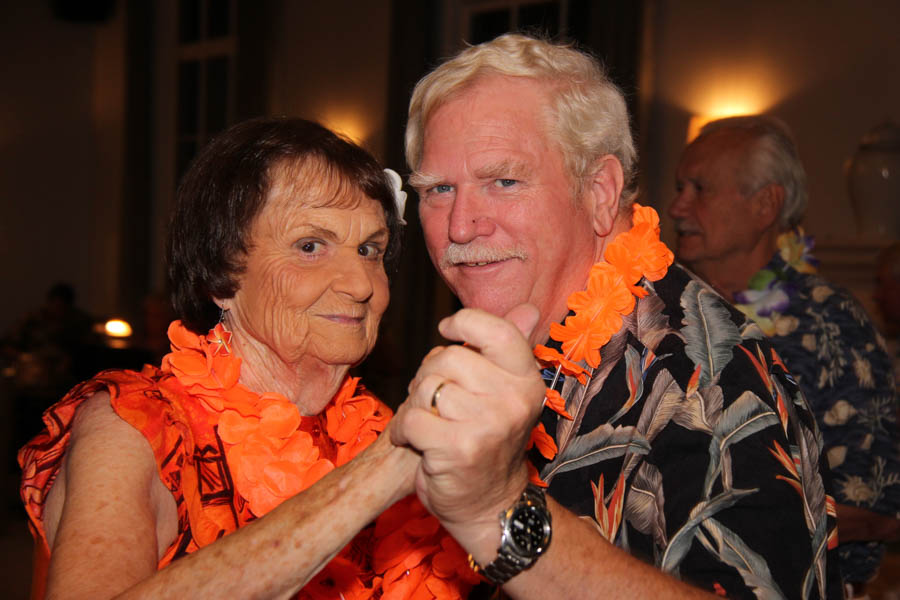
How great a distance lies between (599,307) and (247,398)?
737 millimetres

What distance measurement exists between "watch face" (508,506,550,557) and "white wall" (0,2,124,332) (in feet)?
36.8

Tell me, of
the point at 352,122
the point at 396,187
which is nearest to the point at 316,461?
the point at 396,187

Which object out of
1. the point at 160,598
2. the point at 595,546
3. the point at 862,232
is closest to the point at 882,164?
the point at 862,232

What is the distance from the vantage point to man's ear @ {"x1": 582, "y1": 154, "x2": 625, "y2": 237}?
69.7 inches

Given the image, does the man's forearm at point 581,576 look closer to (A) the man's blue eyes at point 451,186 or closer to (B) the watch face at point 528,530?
(B) the watch face at point 528,530

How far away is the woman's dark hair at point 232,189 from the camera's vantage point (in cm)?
160

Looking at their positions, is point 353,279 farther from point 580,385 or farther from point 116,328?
point 116,328

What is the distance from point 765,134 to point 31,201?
35.3ft

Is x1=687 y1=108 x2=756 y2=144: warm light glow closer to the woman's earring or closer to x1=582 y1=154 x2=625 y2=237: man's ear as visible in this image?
x1=582 y1=154 x2=625 y2=237: man's ear

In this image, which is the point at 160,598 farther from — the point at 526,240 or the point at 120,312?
the point at 120,312

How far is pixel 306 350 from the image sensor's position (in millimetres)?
1609

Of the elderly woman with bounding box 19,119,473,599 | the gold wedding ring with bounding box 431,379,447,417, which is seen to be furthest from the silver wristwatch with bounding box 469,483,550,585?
the elderly woman with bounding box 19,119,473,599

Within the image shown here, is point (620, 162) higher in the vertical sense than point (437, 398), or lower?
higher

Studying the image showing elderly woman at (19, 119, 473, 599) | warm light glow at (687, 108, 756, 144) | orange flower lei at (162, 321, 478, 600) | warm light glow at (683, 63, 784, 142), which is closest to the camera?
elderly woman at (19, 119, 473, 599)
